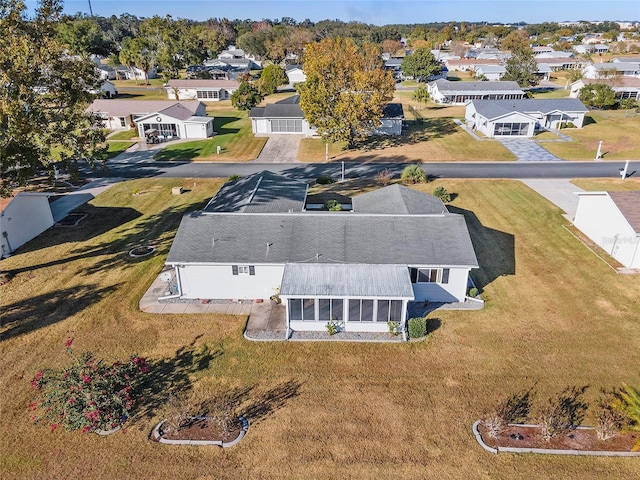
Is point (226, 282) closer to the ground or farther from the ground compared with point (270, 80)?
closer to the ground

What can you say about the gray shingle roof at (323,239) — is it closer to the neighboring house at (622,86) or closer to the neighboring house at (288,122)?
the neighboring house at (288,122)

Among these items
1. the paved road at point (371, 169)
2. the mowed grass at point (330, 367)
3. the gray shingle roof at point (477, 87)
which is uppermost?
the gray shingle roof at point (477, 87)

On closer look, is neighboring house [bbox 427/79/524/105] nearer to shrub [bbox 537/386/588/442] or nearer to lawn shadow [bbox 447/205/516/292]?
lawn shadow [bbox 447/205/516/292]

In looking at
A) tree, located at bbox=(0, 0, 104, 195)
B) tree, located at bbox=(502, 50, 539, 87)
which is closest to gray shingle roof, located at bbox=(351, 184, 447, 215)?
tree, located at bbox=(0, 0, 104, 195)

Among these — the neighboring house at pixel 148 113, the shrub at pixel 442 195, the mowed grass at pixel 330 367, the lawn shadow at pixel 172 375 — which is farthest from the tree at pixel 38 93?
the neighboring house at pixel 148 113

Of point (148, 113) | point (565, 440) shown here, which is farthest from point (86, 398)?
point (148, 113)

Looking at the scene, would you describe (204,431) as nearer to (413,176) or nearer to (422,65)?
(413,176)
